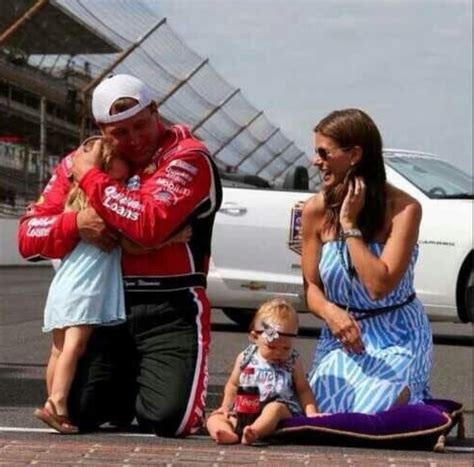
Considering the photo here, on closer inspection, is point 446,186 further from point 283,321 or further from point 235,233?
point 283,321

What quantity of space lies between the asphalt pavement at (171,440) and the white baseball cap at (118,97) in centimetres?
123

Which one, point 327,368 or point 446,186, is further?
point 446,186

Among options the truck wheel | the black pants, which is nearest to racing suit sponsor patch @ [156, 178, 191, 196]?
the black pants

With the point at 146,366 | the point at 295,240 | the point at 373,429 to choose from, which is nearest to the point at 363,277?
the point at 373,429

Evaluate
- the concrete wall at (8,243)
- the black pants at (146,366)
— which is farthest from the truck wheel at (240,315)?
the concrete wall at (8,243)

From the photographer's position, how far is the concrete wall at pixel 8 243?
28.6 metres

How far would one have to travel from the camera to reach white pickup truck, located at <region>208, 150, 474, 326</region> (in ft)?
38.6

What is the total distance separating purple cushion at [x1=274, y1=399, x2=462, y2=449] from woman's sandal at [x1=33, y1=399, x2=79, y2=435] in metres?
0.83

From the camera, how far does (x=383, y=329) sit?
19.3 ft

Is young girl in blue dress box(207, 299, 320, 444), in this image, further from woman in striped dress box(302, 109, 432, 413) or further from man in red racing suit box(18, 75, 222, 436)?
man in red racing suit box(18, 75, 222, 436)

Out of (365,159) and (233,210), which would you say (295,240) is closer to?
(233,210)

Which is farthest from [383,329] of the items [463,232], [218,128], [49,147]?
[49,147]

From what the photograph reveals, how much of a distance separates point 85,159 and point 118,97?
28 centimetres

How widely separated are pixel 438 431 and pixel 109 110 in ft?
5.70
